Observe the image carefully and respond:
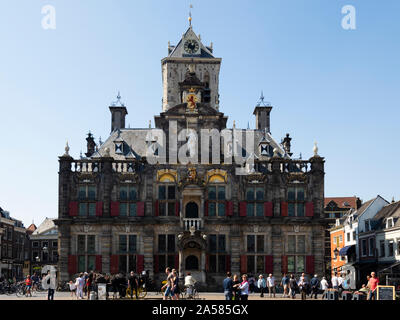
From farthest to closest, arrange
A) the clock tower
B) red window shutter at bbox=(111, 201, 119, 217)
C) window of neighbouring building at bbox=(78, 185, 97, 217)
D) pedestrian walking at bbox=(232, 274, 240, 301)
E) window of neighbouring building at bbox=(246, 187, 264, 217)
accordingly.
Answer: the clock tower, window of neighbouring building at bbox=(246, 187, 264, 217), window of neighbouring building at bbox=(78, 185, 97, 217), red window shutter at bbox=(111, 201, 119, 217), pedestrian walking at bbox=(232, 274, 240, 301)

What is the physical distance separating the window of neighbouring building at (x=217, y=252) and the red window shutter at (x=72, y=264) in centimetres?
1234

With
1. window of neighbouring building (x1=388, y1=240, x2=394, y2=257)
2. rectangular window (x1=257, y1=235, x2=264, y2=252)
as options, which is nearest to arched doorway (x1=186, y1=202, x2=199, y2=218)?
rectangular window (x1=257, y1=235, x2=264, y2=252)

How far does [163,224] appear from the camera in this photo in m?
49.0

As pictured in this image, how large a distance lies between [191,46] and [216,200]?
23.8 metres

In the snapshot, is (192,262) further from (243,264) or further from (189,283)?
(189,283)

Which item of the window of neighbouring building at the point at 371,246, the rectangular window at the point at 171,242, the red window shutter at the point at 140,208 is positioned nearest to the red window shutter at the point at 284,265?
the rectangular window at the point at 171,242

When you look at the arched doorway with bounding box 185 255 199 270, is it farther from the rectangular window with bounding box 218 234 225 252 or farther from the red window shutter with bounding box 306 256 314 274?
the red window shutter with bounding box 306 256 314 274

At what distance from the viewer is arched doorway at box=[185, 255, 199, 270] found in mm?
48156

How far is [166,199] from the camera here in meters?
49.4

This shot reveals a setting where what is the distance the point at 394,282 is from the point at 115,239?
24.6m

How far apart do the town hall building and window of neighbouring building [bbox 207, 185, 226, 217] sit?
9 cm

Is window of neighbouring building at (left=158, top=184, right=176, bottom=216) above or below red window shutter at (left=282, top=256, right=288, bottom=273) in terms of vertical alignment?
above

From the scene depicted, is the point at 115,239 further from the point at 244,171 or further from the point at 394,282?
the point at 394,282

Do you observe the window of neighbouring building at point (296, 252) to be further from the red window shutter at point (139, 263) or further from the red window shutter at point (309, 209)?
the red window shutter at point (139, 263)
